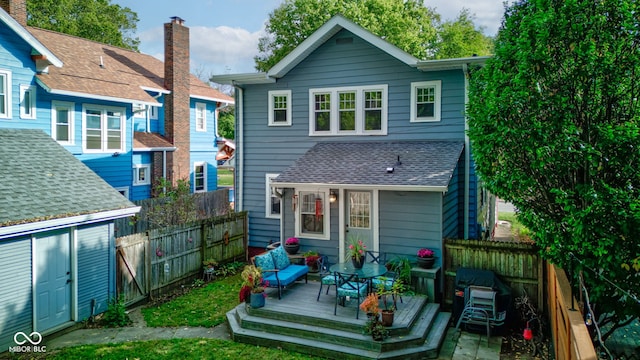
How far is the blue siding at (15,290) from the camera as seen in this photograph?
26.1ft

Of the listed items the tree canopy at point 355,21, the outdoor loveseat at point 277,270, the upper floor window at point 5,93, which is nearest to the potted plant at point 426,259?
the outdoor loveseat at point 277,270

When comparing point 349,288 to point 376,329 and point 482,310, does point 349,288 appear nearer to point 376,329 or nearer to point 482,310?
point 376,329

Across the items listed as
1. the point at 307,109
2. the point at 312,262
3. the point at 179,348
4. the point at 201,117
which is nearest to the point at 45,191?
the point at 179,348

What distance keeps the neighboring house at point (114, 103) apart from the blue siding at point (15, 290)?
675cm

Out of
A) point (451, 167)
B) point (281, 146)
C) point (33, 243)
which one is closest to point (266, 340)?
point (33, 243)

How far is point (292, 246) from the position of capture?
12.2m

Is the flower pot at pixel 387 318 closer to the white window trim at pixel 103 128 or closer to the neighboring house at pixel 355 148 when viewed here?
the neighboring house at pixel 355 148

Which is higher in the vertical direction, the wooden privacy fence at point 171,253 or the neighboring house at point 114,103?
the neighboring house at point 114,103

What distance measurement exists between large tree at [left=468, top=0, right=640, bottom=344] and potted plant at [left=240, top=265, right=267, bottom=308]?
524 centimetres

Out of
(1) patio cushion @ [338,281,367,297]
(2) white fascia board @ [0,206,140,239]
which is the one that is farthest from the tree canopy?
(1) patio cushion @ [338,281,367,297]

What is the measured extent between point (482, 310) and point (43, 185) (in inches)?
379

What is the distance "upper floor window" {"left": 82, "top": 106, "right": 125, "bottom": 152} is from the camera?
16781 mm

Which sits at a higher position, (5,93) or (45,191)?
(5,93)

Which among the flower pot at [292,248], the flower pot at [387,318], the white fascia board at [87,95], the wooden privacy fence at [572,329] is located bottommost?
the flower pot at [387,318]
